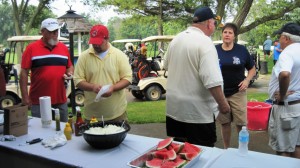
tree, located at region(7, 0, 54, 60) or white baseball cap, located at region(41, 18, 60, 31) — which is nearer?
white baseball cap, located at region(41, 18, 60, 31)

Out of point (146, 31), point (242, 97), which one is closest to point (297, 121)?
point (242, 97)

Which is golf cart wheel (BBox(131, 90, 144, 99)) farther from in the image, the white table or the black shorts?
the white table

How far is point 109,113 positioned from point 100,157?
4.12 ft

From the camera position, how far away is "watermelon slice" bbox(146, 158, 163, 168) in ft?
6.67

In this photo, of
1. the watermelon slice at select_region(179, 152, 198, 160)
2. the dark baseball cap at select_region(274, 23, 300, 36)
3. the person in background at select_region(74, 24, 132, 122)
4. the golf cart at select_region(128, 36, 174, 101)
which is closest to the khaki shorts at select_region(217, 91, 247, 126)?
the dark baseball cap at select_region(274, 23, 300, 36)

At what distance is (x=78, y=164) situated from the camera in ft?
7.25

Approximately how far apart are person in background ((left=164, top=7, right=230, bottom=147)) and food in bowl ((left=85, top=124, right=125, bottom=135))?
78 centimetres

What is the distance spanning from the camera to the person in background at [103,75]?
349 cm

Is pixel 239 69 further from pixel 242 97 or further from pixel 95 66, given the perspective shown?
pixel 95 66

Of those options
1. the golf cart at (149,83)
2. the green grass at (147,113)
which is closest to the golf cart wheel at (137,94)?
the golf cart at (149,83)

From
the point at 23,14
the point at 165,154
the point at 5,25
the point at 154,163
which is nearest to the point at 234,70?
the point at 165,154

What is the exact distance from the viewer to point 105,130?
2.53 meters

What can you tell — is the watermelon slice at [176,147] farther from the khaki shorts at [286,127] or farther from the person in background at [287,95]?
the khaki shorts at [286,127]

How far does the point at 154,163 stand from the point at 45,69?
241cm
